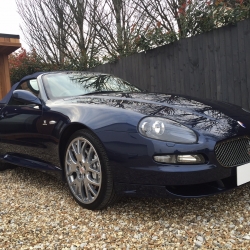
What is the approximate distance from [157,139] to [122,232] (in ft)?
2.25

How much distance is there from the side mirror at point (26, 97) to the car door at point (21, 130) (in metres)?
0.04

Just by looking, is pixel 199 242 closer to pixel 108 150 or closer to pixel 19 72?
pixel 108 150

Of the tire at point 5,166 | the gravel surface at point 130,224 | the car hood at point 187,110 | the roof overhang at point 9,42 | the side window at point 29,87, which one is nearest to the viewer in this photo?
the gravel surface at point 130,224

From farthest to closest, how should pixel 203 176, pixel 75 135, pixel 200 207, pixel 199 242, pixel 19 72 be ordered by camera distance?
pixel 19 72 → pixel 75 135 → pixel 200 207 → pixel 203 176 → pixel 199 242

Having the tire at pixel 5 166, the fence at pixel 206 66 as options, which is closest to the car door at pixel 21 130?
the tire at pixel 5 166

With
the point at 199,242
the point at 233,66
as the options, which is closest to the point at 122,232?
the point at 199,242

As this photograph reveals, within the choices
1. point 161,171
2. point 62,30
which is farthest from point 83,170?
point 62,30

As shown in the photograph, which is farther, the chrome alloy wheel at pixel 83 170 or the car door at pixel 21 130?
the car door at pixel 21 130

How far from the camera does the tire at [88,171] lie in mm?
2379

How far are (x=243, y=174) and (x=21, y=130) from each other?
227 cm

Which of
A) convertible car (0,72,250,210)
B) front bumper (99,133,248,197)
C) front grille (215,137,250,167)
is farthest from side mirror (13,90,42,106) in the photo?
front grille (215,137,250,167)

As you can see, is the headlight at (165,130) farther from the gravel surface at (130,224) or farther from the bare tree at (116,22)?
the bare tree at (116,22)

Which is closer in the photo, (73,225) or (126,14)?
(73,225)

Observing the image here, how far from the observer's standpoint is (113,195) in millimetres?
2408
